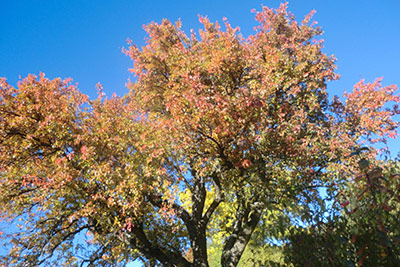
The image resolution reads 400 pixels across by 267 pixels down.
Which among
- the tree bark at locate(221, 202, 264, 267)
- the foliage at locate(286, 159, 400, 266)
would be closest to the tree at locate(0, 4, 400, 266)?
the tree bark at locate(221, 202, 264, 267)

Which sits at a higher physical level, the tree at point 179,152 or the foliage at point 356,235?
the tree at point 179,152

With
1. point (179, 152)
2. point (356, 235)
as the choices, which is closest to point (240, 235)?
point (179, 152)

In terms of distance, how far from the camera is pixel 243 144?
35.5 ft

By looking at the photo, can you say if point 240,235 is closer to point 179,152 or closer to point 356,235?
point 179,152

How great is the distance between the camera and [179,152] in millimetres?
11367

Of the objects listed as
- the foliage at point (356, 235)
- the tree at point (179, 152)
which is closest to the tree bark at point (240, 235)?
the tree at point (179, 152)

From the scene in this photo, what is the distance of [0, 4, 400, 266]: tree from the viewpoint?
410 inches

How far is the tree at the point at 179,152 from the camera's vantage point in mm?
10406

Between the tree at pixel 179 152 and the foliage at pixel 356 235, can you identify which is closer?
the foliage at pixel 356 235

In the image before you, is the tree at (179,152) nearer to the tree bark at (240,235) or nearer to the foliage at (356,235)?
the tree bark at (240,235)

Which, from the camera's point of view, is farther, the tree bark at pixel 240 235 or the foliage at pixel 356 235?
the tree bark at pixel 240 235

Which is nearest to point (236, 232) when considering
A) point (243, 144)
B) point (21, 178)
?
point (243, 144)

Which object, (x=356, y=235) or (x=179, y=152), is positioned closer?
(x=356, y=235)

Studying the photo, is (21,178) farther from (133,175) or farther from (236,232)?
(236,232)
